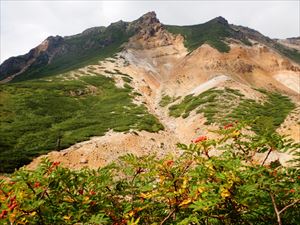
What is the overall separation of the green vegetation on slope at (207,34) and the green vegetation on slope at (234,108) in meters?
41.5

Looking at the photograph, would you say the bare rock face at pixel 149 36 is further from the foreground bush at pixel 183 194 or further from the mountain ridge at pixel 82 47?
the foreground bush at pixel 183 194

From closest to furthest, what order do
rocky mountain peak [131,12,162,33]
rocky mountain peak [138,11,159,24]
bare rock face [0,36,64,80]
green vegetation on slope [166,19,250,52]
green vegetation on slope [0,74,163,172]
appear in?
green vegetation on slope [0,74,163,172] → green vegetation on slope [166,19,250,52] → rocky mountain peak [131,12,162,33] → rocky mountain peak [138,11,159,24] → bare rock face [0,36,64,80]

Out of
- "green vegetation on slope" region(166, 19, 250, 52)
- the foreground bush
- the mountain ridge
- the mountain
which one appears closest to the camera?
the foreground bush

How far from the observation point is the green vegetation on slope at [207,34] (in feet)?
345

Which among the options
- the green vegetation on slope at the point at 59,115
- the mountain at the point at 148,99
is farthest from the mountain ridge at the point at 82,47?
the green vegetation on slope at the point at 59,115

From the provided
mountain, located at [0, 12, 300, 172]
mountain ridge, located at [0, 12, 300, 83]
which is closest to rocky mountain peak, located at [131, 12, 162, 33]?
mountain ridge, located at [0, 12, 300, 83]

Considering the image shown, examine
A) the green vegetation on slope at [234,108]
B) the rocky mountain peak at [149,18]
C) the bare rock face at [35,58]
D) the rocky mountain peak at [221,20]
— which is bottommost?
the green vegetation on slope at [234,108]

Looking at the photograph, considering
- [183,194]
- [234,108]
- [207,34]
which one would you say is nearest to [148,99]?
[234,108]

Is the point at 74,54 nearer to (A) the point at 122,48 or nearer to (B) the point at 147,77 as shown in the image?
(A) the point at 122,48

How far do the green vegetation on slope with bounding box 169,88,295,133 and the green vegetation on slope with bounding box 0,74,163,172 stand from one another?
630 cm

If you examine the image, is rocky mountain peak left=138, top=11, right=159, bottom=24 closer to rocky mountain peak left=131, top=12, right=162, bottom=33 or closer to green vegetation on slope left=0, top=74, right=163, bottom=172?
rocky mountain peak left=131, top=12, right=162, bottom=33

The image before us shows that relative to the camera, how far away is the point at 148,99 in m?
70.6

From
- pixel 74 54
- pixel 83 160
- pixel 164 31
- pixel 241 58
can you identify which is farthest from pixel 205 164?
pixel 74 54

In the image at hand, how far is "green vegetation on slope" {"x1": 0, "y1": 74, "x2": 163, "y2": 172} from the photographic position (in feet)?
122
